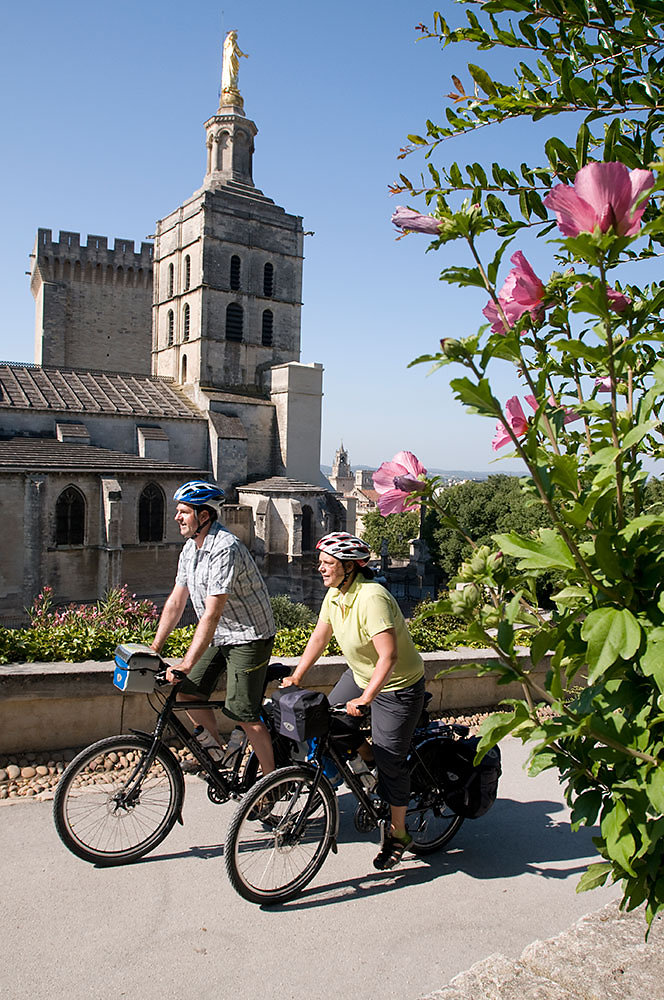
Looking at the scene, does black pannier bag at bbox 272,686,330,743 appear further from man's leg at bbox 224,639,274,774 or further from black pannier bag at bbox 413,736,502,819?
black pannier bag at bbox 413,736,502,819

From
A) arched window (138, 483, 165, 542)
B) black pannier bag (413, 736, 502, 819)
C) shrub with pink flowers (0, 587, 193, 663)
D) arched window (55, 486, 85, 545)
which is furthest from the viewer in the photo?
arched window (138, 483, 165, 542)

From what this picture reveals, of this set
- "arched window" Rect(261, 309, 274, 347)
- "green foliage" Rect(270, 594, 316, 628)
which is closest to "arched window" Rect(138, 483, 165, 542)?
"green foliage" Rect(270, 594, 316, 628)

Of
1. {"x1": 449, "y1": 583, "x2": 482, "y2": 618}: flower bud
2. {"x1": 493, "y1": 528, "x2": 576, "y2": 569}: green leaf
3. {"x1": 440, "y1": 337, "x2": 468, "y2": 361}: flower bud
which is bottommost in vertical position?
{"x1": 449, "y1": 583, "x2": 482, "y2": 618}: flower bud

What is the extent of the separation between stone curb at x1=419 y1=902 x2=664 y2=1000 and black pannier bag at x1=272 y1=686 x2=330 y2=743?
1.30 m

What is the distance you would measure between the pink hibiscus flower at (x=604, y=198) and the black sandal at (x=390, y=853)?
3274 mm

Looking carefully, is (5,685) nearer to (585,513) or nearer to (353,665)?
(353,665)

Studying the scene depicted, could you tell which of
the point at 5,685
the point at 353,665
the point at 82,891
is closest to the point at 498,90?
the point at 353,665

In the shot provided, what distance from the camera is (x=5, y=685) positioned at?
4.43m

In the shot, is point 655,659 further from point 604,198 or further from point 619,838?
point 604,198

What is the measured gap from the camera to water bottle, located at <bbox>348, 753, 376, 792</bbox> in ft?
12.4

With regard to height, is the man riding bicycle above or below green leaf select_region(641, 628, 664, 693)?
below

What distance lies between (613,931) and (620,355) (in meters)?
2.11

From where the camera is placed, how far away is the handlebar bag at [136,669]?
143 inches

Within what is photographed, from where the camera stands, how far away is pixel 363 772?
3.80m
